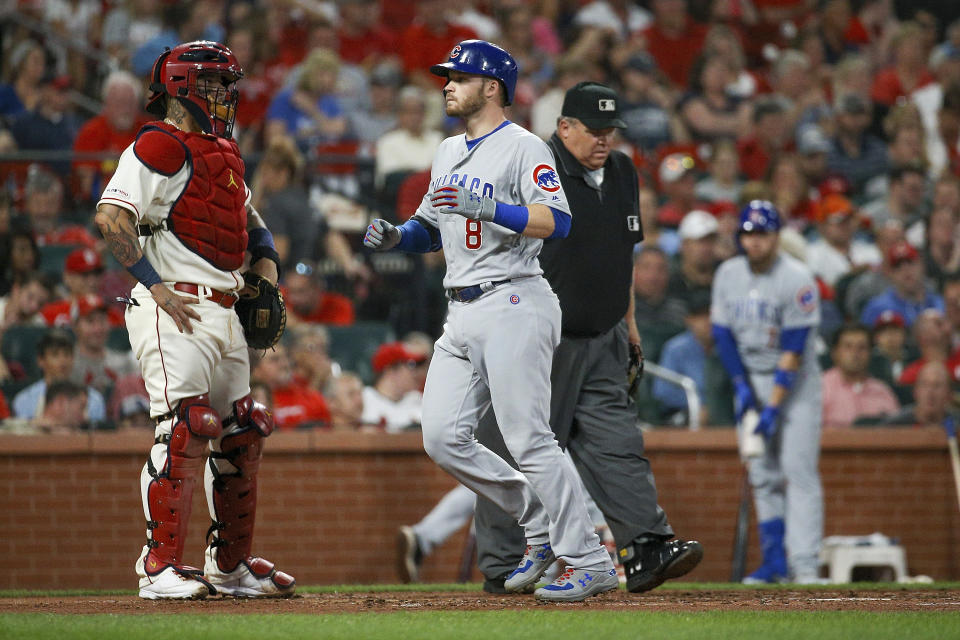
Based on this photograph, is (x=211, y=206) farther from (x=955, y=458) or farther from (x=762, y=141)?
(x=762, y=141)

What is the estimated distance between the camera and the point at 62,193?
34.2 feet

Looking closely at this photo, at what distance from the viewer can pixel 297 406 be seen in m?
8.87

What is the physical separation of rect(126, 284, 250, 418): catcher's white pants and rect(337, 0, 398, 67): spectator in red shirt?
8.17 metres

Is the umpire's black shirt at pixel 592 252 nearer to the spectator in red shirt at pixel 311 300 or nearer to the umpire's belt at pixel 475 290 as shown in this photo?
the umpire's belt at pixel 475 290

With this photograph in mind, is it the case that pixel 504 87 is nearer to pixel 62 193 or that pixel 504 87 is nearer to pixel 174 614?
pixel 174 614

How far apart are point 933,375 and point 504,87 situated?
477 cm

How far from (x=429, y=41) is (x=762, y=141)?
128 inches

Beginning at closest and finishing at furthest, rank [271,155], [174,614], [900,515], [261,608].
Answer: [174,614] → [261,608] → [900,515] → [271,155]

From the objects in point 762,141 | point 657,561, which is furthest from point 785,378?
point 762,141

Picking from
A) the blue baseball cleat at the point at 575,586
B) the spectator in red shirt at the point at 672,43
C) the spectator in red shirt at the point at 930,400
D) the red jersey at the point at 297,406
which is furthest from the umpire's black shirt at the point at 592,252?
the spectator in red shirt at the point at 672,43

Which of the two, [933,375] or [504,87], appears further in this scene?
[933,375]

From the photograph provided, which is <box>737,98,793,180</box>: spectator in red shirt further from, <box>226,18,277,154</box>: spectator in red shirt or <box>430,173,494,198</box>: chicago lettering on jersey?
<box>430,173,494,198</box>: chicago lettering on jersey

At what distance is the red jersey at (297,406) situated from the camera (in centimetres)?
880

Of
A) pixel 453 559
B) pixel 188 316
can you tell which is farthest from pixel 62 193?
pixel 188 316
